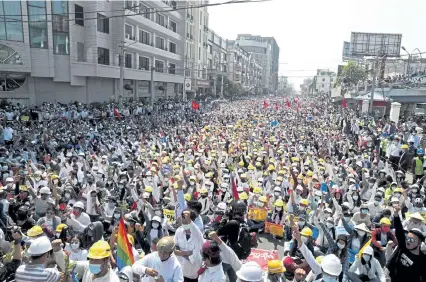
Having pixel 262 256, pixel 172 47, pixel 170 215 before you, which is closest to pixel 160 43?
pixel 172 47

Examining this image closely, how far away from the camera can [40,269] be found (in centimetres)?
307

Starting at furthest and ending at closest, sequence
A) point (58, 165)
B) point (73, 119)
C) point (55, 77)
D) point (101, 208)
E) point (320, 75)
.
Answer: point (320, 75)
point (55, 77)
point (73, 119)
point (58, 165)
point (101, 208)

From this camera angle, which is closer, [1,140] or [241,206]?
[241,206]

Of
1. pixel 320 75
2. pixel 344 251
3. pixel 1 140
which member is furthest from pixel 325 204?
pixel 320 75

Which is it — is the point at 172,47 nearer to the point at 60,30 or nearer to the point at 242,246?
the point at 60,30

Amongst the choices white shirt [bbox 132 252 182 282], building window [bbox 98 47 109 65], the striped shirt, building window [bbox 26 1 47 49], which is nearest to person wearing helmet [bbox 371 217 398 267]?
white shirt [bbox 132 252 182 282]

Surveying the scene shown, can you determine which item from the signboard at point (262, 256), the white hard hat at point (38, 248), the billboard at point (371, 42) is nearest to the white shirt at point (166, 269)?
the white hard hat at point (38, 248)

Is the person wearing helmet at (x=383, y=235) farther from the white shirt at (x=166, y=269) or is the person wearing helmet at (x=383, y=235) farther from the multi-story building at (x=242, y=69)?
the multi-story building at (x=242, y=69)

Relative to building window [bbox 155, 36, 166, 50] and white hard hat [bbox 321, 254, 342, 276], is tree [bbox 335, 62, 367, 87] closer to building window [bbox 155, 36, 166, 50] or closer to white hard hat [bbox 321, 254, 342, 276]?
building window [bbox 155, 36, 166, 50]

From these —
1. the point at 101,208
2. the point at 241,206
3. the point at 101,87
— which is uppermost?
the point at 101,87

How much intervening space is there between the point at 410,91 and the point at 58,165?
86.9 ft

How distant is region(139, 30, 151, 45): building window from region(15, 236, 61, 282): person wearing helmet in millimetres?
30038

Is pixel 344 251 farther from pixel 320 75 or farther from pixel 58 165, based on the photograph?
pixel 320 75

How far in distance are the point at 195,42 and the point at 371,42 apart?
24889mm
